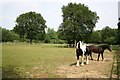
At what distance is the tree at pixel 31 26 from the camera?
91.2m

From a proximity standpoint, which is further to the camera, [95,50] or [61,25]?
[61,25]

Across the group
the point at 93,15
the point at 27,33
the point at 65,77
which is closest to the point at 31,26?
the point at 27,33

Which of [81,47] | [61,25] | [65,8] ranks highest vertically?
[65,8]

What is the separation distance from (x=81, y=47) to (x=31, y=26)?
74591 millimetres

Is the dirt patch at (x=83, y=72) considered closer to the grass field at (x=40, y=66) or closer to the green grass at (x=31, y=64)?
A: the grass field at (x=40, y=66)

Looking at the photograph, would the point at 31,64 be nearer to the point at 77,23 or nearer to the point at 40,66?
the point at 40,66

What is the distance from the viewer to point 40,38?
3688 inches

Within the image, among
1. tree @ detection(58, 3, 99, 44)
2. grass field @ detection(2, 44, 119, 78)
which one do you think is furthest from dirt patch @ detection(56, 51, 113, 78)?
tree @ detection(58, 3, 99, 44)

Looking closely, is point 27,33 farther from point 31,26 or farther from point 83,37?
point 83,37

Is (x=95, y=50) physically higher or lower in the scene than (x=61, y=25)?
lower

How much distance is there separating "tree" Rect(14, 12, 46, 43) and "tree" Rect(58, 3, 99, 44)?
22818 mm

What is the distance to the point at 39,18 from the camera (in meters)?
95.0

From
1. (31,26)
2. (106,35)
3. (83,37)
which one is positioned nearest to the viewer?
(83,37)

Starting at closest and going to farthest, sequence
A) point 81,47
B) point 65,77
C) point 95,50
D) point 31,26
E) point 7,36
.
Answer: point 65,77 < point 81,47 < point 95,50 < point 31,26 < point 7,36
